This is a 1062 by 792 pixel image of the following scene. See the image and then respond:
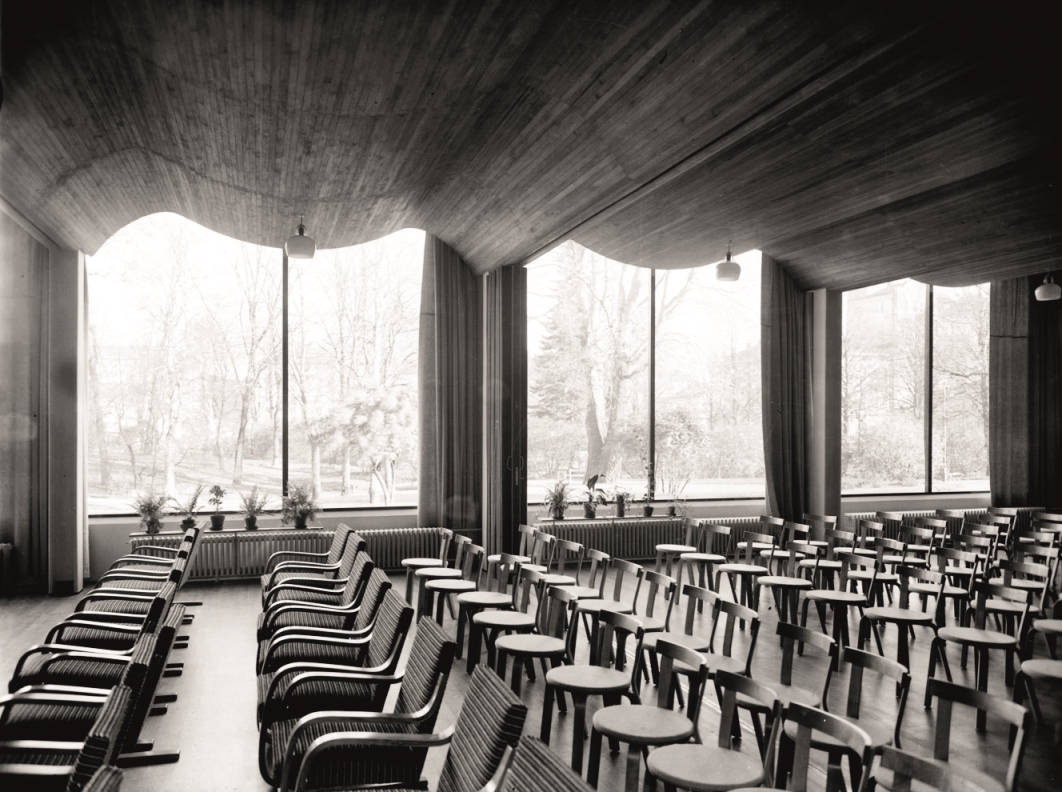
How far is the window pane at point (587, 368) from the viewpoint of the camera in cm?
1212

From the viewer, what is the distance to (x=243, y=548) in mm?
9438

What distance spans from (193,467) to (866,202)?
8.08 meters

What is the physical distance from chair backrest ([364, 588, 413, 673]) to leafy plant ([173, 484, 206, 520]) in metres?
5.86

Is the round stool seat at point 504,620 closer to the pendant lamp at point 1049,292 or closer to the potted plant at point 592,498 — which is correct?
the potted plant at point 592,498

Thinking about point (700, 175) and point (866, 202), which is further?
point (866, 202)

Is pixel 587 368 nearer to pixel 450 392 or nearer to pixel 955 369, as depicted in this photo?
pixel 450 392

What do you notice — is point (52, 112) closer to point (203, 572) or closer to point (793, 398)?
point (203, 572)

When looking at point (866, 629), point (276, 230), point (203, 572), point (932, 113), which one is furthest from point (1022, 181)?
point (203, 572)

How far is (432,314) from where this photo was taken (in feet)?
33.9

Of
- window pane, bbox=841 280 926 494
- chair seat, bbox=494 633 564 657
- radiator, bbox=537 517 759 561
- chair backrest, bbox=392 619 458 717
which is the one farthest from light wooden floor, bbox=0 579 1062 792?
window pane, bbox=841 280 926 494

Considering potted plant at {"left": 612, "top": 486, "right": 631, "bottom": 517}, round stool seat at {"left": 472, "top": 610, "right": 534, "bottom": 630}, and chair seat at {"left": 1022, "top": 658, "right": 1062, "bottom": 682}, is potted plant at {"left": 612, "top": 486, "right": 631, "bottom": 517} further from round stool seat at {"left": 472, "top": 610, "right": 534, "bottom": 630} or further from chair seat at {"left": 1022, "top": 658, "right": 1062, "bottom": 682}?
chair seat at {"left": 1022, "top": 658, "right": 1062, "bottom": 682}

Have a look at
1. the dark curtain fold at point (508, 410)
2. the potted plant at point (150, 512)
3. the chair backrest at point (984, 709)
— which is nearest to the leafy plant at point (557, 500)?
the dark curtain fold at point (508, 410)

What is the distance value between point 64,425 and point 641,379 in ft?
A: 24.1

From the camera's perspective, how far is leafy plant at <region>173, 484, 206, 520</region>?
9.52m
